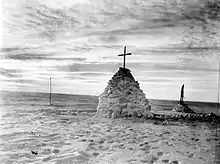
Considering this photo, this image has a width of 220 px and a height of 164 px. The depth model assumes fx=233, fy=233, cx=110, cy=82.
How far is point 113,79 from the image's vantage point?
1540 mm

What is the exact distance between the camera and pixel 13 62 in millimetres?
1455

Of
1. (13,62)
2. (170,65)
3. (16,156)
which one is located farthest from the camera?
(170,65)

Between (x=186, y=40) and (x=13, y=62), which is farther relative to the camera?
(x=186, y=40)

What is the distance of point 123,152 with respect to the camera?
4.71 ft

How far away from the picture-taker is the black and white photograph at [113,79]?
1435 millimetres

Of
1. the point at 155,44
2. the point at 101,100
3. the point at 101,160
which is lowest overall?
the point at 101,160

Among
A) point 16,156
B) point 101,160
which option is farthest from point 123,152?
point 16,156

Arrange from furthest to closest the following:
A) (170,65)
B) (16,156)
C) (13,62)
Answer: (170,65), (13,62), (16,156)

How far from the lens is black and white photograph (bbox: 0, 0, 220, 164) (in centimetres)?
143

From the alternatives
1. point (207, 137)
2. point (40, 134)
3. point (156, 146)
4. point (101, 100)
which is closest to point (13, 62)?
point (40, 134)

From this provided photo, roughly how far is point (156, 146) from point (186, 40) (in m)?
0.73

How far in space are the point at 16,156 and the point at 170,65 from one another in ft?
3.64

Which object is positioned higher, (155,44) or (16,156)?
(155,44)

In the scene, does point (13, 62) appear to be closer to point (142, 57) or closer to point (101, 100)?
point (101, 100)
